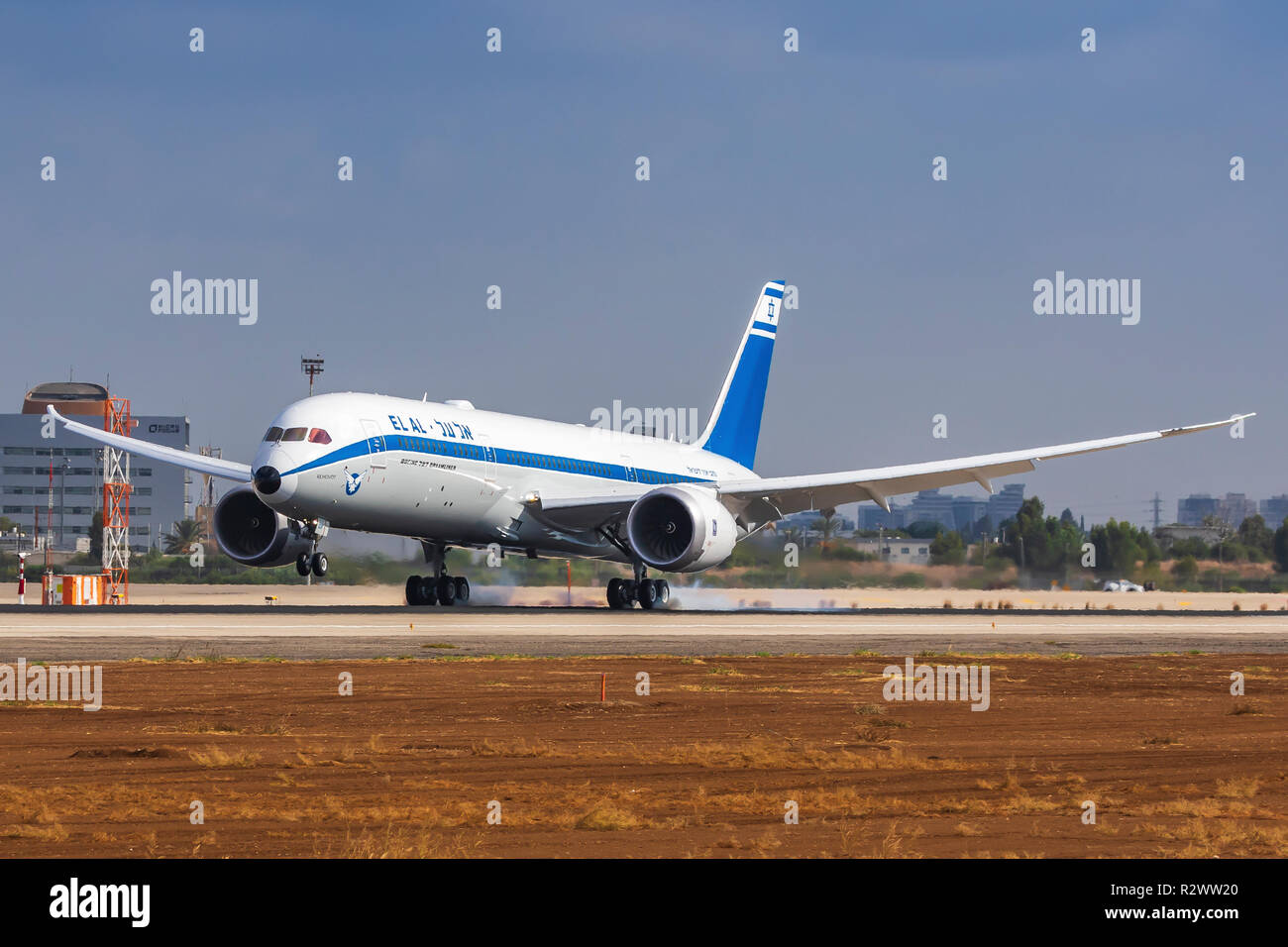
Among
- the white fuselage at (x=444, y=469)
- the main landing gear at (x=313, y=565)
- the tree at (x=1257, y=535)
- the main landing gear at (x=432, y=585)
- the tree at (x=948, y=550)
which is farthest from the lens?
Result: the tree at (x=1257, y=535)

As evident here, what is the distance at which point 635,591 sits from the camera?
47.2 meters

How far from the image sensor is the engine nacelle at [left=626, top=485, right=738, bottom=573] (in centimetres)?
4222

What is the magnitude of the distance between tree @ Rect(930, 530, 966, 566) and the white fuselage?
1461 cm

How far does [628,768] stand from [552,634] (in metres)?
19.2

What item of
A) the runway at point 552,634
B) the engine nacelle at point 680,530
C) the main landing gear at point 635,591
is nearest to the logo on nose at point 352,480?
the runway at point 552,634

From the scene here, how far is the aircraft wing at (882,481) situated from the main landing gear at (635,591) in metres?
3.44

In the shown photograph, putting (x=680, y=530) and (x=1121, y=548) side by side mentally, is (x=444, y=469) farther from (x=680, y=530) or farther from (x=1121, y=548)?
(x=1121, y=548)

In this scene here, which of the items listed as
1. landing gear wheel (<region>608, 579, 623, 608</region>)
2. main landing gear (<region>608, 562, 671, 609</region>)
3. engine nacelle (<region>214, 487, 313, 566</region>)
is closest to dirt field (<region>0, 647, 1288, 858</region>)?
engine nacelle (<region>214, 487, 313, 566</region>)

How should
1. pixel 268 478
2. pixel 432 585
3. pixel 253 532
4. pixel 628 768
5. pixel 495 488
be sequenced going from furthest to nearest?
pixel 432 585 → pixel 253 532 → pixel 495 488 → pixel 268 478 → pixel 628 768

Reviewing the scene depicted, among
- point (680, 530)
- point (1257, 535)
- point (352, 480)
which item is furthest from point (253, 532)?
point (1257, 535)

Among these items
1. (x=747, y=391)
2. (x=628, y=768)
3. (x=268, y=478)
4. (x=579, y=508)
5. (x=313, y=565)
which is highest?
(x=747, y=391)

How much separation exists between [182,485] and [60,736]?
532 ft

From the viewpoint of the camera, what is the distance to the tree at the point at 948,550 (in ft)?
199

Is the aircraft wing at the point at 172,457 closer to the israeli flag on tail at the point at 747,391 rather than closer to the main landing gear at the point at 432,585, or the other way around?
the main landing gear at the point at 432,585
